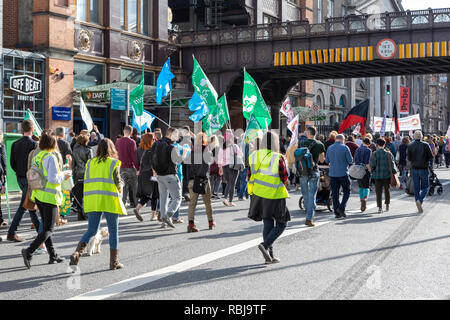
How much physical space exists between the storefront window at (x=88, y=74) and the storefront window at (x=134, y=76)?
52.5 inches

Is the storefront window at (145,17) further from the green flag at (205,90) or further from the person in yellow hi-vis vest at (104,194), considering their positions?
the person in yellow hi-vis vest at (104,194)

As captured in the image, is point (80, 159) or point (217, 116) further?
point (217, 116)

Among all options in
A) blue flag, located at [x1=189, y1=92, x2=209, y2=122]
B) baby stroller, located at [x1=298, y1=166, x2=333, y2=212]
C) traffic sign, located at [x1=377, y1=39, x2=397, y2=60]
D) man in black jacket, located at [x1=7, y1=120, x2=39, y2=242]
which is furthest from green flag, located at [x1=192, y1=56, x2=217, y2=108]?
traffic sign, located at [x1=377, y1=39, x2=397, y2=60]

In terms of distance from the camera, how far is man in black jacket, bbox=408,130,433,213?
12.9 metres

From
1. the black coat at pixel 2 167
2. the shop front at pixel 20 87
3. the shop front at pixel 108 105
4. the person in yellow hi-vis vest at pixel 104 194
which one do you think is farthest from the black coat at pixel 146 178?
the shop front at pixel 108 105

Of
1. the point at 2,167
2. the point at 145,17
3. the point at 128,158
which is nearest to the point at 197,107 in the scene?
the point at 128,158

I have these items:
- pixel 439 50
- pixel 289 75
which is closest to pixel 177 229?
pixel 439 50

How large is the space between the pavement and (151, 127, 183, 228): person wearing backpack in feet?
1.68

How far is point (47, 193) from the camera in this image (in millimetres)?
7391

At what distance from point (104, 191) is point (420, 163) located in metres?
8.19

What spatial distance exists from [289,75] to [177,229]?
77.8 feet

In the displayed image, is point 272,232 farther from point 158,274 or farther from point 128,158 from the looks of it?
point 128,158

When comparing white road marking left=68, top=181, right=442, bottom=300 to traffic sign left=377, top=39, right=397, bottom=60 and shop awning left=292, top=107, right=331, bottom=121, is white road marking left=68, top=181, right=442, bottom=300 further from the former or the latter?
shop awning left=292, top=107, right=331, bottom=121

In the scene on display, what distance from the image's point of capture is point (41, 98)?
73.7ft
